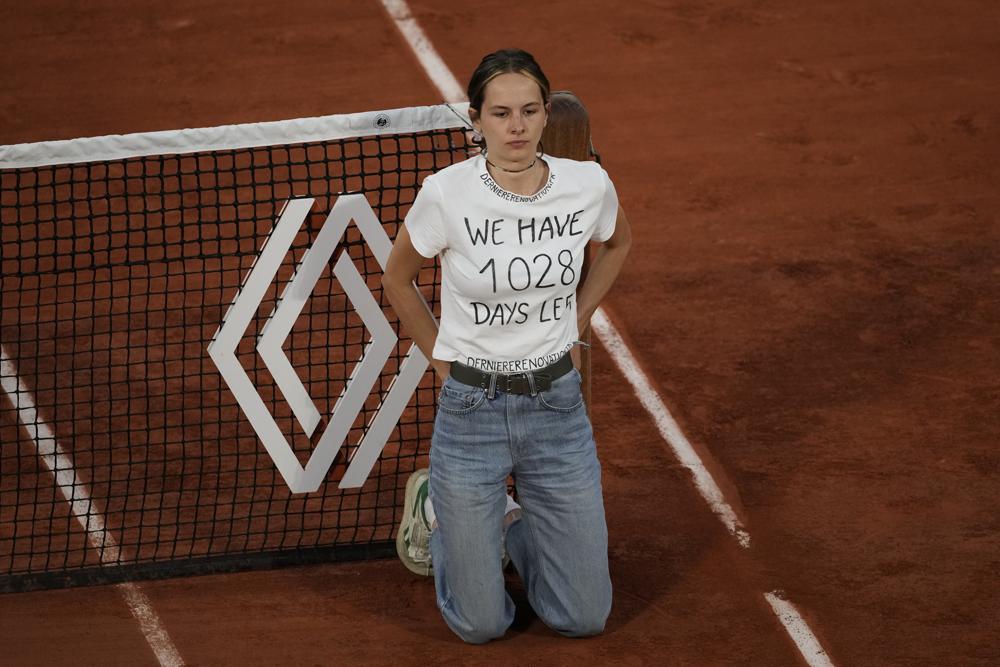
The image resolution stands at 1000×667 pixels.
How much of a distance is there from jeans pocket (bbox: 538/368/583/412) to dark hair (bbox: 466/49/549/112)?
1119 mm

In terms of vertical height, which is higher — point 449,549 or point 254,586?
point 449,549

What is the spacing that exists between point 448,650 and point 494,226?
6.28 feet

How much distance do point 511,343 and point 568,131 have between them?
101 centimetres

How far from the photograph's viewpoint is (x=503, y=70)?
5.12 m

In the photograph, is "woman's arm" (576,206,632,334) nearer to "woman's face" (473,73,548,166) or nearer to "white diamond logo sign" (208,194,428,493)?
"woman's face" (473,73,548,166)

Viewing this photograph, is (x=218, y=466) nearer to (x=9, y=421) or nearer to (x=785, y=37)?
(x=9, y=421)

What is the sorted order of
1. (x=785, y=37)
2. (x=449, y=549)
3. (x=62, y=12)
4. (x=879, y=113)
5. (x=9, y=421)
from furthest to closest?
1. (x=62, y=12)
2. (x=785, y=37)
3. (x=879, y=113)
4. (x=9, y=421)
5. (x=449, y=549)

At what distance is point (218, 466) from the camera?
726cm

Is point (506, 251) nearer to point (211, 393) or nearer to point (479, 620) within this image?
point (479, 620)

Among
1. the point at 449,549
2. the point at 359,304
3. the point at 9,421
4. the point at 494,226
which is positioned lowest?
the point at 9,421

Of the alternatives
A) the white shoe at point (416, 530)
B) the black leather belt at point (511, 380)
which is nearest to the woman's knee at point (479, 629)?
the white shoe at point (416, 530)

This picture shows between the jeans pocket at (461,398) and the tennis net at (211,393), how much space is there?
848 mm

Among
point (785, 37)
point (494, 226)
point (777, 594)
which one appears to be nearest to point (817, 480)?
point (777, 594)

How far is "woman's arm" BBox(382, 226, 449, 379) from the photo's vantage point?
5.42 m
